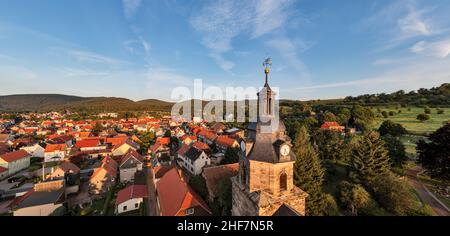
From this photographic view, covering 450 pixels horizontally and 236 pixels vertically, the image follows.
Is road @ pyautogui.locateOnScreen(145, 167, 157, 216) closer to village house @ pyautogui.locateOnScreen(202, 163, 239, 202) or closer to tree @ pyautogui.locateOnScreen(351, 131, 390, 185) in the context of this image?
village house @ pyautogui.locateOnScreen(202, 163, 239, 202)

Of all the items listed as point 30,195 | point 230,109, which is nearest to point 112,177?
point 30,195

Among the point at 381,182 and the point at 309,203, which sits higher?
the point at 381,182

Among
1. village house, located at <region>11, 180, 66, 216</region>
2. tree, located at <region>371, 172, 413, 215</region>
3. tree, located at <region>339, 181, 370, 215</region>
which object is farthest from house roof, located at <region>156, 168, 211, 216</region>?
tree, located at <region>371, 172, 413, 215</region>

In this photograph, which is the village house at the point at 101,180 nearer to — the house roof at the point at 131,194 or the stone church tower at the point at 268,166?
the house roof at the point at 131,194

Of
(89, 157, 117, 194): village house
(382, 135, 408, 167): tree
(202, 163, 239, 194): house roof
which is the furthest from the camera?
(89, 157, 117, 194): village house

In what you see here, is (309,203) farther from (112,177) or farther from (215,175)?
(112,177)
